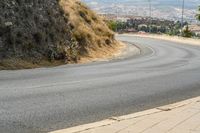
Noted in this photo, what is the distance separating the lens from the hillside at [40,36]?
26.3m

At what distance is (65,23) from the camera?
33.6m

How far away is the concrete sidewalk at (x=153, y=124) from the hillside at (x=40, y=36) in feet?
47.5

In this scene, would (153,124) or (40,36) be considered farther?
(40,36)

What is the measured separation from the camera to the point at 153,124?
338 inches

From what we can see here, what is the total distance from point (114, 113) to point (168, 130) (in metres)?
2.88

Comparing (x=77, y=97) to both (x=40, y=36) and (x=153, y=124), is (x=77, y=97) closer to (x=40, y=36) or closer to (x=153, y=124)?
(x=153, y=124)

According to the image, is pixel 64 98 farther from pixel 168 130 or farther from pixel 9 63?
pixel 9 63

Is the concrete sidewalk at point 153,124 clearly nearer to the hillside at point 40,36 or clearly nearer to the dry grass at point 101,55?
the hillside at point 40,36

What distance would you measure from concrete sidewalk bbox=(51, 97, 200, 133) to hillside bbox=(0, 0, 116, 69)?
14.5 meters

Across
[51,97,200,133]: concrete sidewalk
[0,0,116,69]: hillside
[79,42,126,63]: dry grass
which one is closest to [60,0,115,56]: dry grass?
[0,0,116,69]: hillside

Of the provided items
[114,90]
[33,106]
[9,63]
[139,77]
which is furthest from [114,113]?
[9,63]

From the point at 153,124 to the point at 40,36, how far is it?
A: 68.9 ft

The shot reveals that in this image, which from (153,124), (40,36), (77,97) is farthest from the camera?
(40,36)

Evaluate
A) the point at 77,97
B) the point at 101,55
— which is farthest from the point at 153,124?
the point at 101,55
